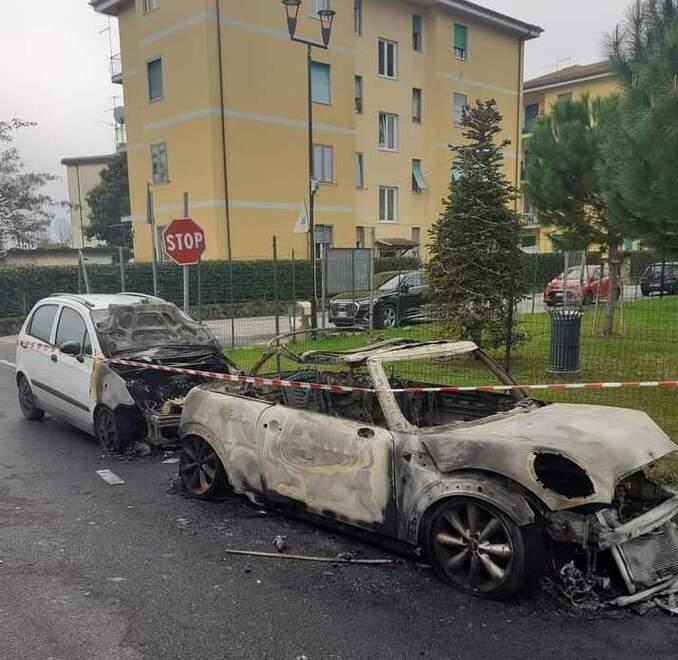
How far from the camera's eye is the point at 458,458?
3.81 meters

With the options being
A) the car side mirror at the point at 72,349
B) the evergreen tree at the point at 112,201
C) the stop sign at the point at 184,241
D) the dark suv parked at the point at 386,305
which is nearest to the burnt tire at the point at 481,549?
the car side mirror at the point at 72,349

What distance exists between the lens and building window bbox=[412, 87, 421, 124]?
34194 mm

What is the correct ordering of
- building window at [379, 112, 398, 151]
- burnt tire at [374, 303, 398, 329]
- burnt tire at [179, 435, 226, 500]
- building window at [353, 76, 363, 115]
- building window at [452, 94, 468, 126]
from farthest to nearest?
building window at [452, 94, 468, 126] → building window at [379, 112, 398, 151] → building window at [353, 76, 363, 115] → burnt tire at [374, 303, 398, 329] → burnt tire at [179, 435, 226, 500]

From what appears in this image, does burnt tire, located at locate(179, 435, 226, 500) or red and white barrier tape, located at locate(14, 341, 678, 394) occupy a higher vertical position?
red and white barrier tape, located at locate(14, 341, 678, 394)

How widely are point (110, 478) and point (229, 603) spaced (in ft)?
9.30

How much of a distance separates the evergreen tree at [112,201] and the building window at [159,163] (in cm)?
1711

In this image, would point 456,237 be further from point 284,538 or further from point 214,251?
point 214,251

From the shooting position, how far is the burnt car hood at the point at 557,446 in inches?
138

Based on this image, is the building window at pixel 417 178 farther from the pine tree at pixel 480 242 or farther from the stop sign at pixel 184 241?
the stop sign at pixel 184 241

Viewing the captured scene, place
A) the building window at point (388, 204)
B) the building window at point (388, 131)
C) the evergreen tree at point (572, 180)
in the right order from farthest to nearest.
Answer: the building window at point (388, 204)
the building window at point (388, 131)
the evergreen tree at point (572, 180)

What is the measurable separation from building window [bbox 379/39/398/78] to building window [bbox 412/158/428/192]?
452 centimetres

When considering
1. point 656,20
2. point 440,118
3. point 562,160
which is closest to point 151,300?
point 656,20

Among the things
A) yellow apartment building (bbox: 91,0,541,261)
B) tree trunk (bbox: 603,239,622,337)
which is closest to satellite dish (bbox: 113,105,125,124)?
yellow apartment building (bbox: 91,0,541,261)

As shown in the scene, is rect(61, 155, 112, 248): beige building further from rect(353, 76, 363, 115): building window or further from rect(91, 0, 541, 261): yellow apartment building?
rect(353, 76, 363, 115): building window
